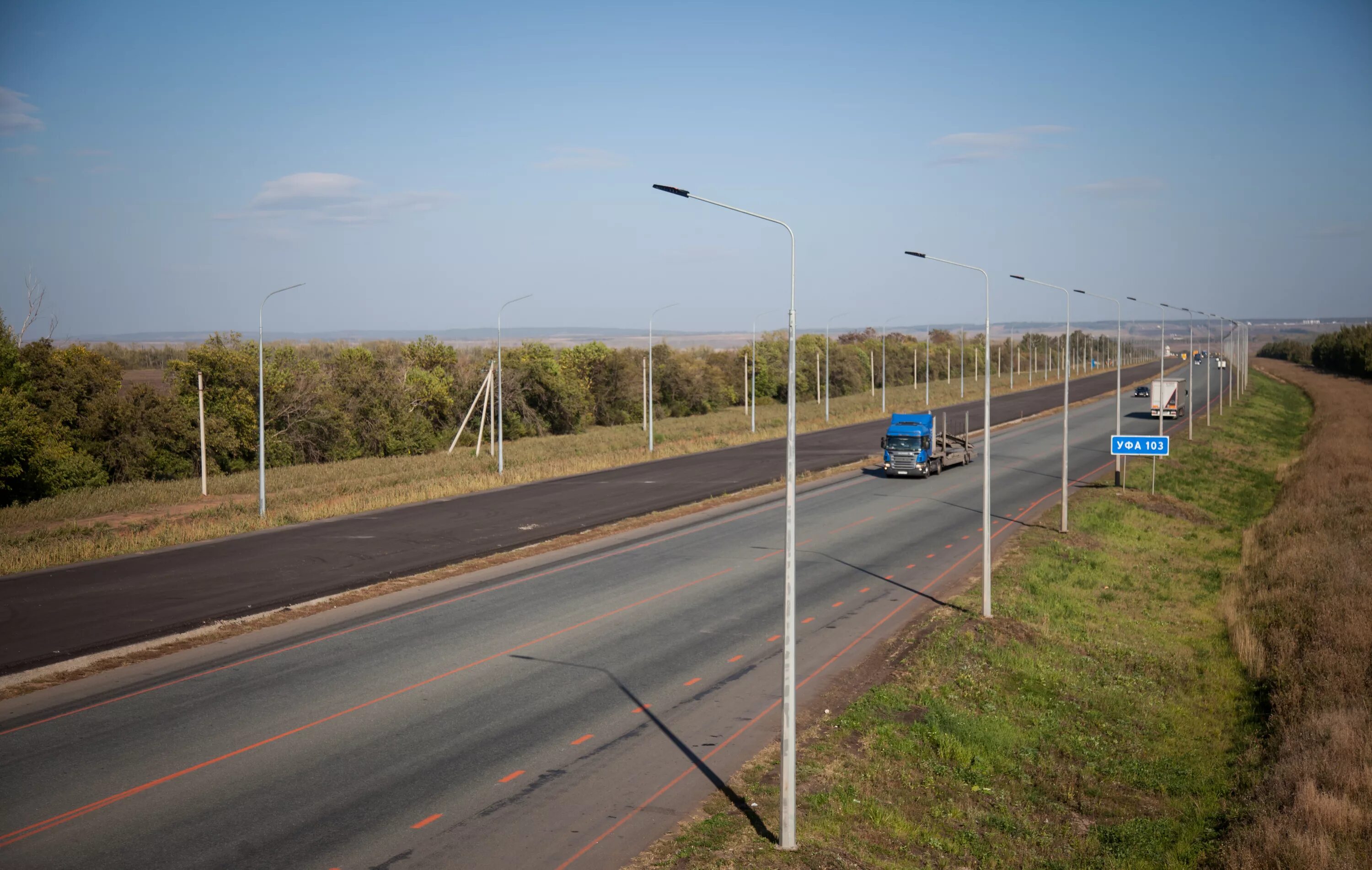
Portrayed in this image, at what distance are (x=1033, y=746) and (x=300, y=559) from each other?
19.7m

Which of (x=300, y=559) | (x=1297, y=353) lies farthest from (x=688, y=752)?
(x=1297, y=353)

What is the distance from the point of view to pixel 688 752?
1282 centimetres

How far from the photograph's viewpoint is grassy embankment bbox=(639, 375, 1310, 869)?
10.7 meters

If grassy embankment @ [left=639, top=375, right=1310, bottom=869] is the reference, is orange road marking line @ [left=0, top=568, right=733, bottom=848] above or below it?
above

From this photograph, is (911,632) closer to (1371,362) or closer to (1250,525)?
(1250,525)

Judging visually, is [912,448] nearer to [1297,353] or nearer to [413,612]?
[413,612]

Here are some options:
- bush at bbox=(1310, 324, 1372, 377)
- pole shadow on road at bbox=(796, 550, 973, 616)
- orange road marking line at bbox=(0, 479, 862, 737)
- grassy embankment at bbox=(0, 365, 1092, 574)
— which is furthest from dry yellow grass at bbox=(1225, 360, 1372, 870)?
bush at bbox=(1310, 324, 1372, 377)

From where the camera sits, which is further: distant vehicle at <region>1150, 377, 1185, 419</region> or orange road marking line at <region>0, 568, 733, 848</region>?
distant vehicle at <region>1150, 377, 1185, 419</region>

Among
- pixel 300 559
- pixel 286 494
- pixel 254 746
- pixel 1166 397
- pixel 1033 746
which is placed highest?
pixel 1166 397

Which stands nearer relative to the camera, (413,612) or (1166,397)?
(413,612)

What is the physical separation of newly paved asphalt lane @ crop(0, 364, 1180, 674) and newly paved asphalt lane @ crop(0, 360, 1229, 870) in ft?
6.91

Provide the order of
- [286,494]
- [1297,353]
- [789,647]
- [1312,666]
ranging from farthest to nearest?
[1297,353] < [286,494] < [1312,666] < [789,647]

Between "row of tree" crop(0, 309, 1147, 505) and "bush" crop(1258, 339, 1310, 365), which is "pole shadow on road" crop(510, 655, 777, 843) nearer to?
"row of tree" crop(0, 309, 1147, 505)

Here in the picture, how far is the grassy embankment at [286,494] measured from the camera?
92.4 ft
